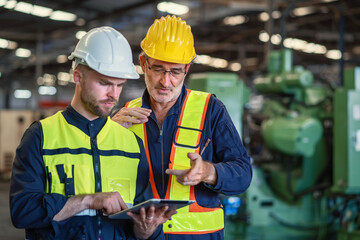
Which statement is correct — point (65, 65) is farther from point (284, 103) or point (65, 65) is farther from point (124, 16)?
point (284, 103)

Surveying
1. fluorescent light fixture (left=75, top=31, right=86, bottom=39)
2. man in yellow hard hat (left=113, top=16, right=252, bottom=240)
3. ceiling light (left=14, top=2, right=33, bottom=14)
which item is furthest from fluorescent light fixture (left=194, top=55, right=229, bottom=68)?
man in yellow hard hat (left=113, top=16, right=252, bottom=240)

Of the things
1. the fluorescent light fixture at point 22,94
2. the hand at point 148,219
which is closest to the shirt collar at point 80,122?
the hand at point 148,219

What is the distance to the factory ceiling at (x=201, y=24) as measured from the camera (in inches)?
381

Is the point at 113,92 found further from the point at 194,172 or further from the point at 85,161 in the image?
the point at 194,172

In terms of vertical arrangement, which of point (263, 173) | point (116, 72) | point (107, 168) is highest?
point (116, 72)

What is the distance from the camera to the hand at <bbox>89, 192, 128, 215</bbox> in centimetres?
151

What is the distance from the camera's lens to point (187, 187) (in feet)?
6.65

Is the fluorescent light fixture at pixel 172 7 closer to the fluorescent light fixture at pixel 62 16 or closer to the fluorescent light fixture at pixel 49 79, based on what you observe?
the fluorescent light fixture at pixel 62 16

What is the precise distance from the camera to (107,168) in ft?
5.39

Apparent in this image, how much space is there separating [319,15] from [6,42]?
9.29 metres

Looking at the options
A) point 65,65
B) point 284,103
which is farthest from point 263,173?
point 65,65

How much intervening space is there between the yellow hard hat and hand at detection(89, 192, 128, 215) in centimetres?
76

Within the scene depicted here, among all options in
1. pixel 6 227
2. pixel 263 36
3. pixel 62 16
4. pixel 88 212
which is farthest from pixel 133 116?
pixel 263 36

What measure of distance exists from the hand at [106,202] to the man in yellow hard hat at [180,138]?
51 cm
